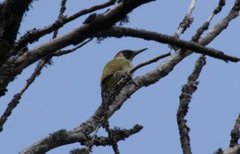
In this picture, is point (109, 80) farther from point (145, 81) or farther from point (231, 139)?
point (231, 139)

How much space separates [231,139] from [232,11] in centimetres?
183

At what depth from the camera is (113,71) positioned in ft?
25.3

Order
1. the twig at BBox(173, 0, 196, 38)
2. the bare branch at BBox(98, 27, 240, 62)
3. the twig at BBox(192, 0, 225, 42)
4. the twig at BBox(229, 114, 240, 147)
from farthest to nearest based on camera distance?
the twig at BBox(173, 0, 196, 38) < the twig at BBox(192, 0, 225, 42) < the twig at BBox(229, 114, 240, 147) < the bare branch at BBox(98, 27, 240, 62)

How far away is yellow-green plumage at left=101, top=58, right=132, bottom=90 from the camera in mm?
7445

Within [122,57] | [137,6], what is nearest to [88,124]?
[137,6]

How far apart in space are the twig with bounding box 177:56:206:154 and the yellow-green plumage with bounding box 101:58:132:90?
3.09 meters

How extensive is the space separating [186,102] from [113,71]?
13.0 ft

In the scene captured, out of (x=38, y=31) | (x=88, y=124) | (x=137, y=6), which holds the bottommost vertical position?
(x=137, y=6)

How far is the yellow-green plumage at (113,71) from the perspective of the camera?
745 cm

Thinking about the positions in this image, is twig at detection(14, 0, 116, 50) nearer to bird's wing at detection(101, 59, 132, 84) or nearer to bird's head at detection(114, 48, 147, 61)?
bird's wing at detection(101, 59, 132, 84)

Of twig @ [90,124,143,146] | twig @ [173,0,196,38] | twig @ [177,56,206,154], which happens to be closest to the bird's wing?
twig @ [173,0,196,38]

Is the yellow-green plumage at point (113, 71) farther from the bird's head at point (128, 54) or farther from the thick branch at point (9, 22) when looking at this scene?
the thick branch at point (9, 22)

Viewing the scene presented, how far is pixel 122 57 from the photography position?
9.08 meters

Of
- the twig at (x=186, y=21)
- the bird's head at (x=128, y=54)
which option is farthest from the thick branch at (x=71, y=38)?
the bird's head at (x=128, y=54)
